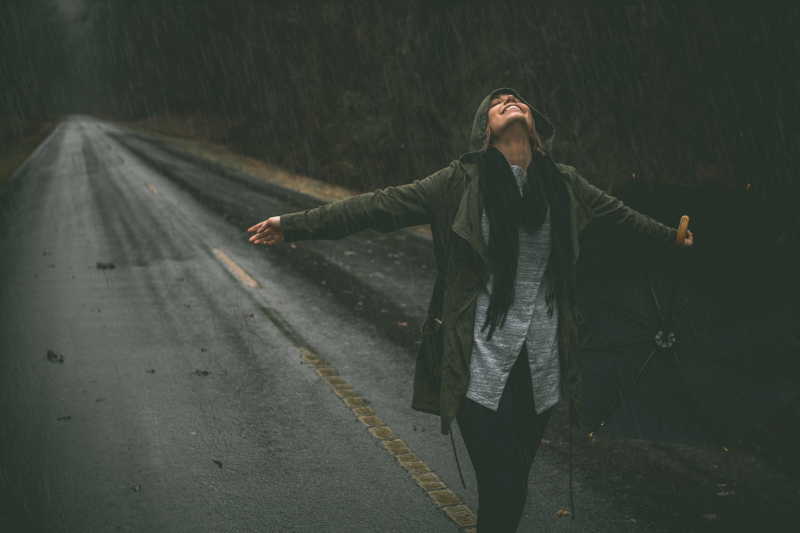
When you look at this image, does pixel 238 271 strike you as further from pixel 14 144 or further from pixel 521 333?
pixel 14 144

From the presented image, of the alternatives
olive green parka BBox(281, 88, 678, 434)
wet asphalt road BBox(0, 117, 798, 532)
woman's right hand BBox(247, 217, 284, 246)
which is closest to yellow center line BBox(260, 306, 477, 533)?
wet asphalt road BBox(0, 117, 798, 532)

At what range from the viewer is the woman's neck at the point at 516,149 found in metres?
2.52

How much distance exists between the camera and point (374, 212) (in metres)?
2.57

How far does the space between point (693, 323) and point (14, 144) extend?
46.3 metres

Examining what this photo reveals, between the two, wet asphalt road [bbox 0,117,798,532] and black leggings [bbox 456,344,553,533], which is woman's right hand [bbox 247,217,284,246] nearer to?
black leggings [bbox 456,344,553,533]

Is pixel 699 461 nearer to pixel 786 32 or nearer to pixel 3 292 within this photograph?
pixel 786 32

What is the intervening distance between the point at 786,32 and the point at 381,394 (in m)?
5.38

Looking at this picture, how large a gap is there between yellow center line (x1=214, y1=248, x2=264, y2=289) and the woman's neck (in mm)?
6870

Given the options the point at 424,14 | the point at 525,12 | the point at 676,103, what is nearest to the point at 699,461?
the point at 676,103

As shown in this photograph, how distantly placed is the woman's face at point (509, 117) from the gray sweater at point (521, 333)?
0.15 meters

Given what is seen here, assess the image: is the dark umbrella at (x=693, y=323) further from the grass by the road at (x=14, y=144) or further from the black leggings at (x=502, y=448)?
the grass by the road at (x=14, y=144)

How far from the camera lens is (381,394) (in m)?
5.43

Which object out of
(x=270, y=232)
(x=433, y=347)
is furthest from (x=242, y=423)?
(x=433, y=347)

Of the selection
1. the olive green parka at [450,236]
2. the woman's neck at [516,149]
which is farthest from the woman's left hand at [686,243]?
the woman's neck at [516,149]
